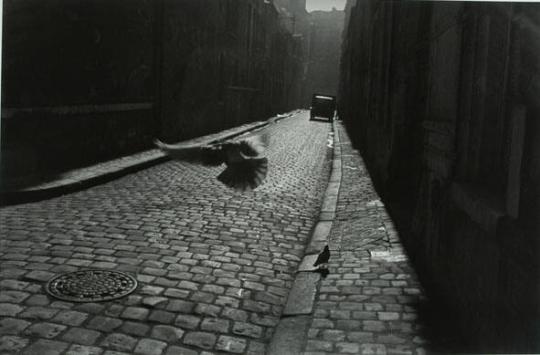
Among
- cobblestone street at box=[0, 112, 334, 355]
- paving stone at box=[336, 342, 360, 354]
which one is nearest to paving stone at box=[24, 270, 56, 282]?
cobblestone street at box=[0, 112, 334, 355]

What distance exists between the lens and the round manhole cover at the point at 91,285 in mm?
4172

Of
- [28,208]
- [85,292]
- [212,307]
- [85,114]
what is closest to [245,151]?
[212,307]

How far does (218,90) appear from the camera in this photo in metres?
22.1

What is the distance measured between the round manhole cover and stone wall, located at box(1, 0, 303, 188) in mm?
4832

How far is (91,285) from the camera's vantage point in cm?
440

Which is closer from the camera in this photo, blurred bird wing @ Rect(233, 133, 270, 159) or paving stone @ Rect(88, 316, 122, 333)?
paving stone @ Rect(88, 316, 122, 333)

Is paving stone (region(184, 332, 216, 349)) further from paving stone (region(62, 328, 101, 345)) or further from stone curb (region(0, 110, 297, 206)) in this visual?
stone curb (region(0, 110, 297, 206))

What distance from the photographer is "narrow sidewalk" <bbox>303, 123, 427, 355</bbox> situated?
354 centimetres

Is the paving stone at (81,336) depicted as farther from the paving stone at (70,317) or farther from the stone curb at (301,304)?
the stone curb at (301,304)

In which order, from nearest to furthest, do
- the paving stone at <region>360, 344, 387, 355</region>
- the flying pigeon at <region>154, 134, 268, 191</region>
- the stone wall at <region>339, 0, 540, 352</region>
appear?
the stone wall at <region>339, 0, 540, 352</region> → the paving stone at <region>360, 344, 387, 355</region> → the flying pigeon at <region>154, 134, 268, 191</region>

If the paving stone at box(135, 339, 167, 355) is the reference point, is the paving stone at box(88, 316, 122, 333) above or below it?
above

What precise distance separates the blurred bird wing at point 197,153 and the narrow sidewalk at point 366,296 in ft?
4.67

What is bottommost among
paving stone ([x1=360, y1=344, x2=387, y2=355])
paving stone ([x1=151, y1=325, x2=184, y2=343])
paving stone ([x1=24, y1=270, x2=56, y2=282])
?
paving stone ([x1=151, y1=325, x2=184, y2=343])

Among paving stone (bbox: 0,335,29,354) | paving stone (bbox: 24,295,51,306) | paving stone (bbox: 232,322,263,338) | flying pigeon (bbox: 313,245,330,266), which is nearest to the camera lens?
paving stone (bbox: 0,335,29,354)
